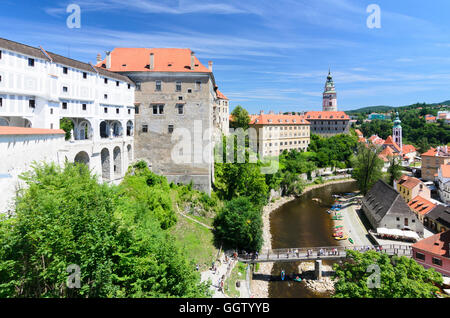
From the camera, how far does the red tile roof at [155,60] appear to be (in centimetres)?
2859

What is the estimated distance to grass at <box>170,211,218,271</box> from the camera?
22766mm

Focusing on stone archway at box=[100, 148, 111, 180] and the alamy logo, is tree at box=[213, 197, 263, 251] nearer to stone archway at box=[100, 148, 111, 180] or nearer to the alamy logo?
stone archway at box=[100, 148, 111, 180]

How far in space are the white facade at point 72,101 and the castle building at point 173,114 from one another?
158 cm

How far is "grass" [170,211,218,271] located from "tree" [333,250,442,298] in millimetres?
11856

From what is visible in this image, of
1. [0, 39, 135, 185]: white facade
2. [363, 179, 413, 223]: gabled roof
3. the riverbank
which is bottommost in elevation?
the riverbank

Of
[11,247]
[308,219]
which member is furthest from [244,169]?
[11,247]

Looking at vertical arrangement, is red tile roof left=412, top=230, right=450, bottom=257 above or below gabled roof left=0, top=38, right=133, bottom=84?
below

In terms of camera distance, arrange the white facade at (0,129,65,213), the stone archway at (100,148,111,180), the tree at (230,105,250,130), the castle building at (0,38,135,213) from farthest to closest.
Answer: the tree at (230,105,250,130)
the stone archway at (100,148,111,180)
the castle building at (0,38,135,213)
the white facade at (0,129,65,213)

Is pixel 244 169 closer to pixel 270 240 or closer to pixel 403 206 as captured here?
pixel 270 240

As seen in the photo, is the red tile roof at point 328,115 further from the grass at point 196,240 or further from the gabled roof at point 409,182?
the grass at point 196,240

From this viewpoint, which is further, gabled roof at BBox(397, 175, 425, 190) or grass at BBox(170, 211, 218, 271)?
gabled roof at BBox(397, 175, 425, 190)

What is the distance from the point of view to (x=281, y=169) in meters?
52.7

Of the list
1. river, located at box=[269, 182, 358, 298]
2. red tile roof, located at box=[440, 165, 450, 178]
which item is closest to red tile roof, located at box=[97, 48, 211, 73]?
river, located at box=[269, 182, 358, 298]

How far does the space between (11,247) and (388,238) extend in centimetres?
3308
